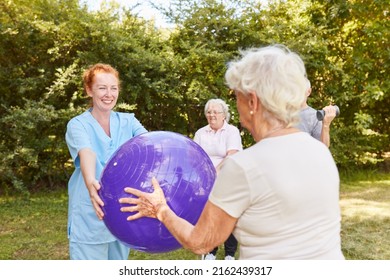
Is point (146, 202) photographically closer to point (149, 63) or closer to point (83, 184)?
point (83, 184)

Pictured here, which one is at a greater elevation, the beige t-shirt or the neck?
the neck

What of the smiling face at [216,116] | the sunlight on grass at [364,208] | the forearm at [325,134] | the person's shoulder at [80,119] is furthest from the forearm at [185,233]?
the sunlight on grass at [364,208]

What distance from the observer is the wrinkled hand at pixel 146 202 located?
2.16 metres

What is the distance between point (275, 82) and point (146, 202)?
2.79ft

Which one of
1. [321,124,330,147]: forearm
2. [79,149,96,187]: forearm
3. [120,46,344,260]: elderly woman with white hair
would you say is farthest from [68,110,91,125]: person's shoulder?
[321,124,330,147]: forearm

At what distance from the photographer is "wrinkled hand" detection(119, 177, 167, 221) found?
2160 millimetres

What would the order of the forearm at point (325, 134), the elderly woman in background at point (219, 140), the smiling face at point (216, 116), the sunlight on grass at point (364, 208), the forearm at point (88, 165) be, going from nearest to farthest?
the forearm at point (88, 165)
the forearm at point (325, 134)
the elderly woman in background at point (219, 140)
the smiling face at point (216, 116)
the sunlight on grass at point (364, 208)

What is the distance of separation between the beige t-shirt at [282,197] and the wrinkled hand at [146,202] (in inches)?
20.6

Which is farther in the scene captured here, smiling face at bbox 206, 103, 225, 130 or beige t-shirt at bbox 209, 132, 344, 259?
smiling face at bbox 206, 103, 225, 130

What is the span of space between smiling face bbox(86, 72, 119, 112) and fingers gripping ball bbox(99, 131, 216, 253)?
492 millimetres

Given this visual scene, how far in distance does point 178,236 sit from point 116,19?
262 inches

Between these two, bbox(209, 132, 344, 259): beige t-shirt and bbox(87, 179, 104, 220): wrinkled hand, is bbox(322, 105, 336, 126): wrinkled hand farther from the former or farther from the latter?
bbox(209, 132, 344, 259): beige t-shirt

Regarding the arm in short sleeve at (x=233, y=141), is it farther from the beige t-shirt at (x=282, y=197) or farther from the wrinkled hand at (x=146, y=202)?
the beige t-shirt at (x=282, y=197)

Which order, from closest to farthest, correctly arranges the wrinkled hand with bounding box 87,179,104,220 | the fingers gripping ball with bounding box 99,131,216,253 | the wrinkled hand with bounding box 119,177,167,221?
1. the wrinkled hand with bounding box 119,177,167,221
2. the fingers gripping ball with bounding box 99,131,216,253
3. the wrinkled hand with bounding box 87,179,104,220
